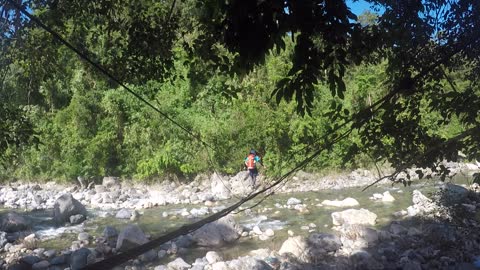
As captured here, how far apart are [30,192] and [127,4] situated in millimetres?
12489

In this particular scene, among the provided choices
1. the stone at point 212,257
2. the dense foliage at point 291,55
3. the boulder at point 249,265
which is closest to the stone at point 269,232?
the stone at point 212,257

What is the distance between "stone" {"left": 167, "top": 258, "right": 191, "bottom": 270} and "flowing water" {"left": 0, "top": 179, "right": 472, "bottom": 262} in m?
0.33

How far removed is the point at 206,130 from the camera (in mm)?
14570

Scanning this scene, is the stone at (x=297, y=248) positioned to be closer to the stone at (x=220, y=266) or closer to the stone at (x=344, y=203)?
the stone at (x=220, y=266)

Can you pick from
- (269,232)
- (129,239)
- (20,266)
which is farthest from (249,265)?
(20,266)

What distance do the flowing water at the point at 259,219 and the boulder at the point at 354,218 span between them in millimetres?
154

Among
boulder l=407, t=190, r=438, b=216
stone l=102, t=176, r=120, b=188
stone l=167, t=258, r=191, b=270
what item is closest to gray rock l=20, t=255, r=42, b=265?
stone l=167, t=258, r=191, b=270

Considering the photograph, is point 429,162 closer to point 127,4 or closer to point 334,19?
point 334,19

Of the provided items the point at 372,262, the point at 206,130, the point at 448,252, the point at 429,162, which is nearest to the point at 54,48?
the point at 429,162

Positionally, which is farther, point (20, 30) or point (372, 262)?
point (372, 262)

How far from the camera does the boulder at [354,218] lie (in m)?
8.40

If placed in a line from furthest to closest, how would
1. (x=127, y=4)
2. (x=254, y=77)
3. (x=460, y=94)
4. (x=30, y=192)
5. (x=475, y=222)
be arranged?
1. (x=254, y=77)
2. (x=30, y=192)
3. (x=475, y=222)
4. (x=127, y=4)
5. (x=460, y=94)

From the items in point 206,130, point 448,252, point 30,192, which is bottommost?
point 448,252

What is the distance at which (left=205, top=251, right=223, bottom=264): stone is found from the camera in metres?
6.53
